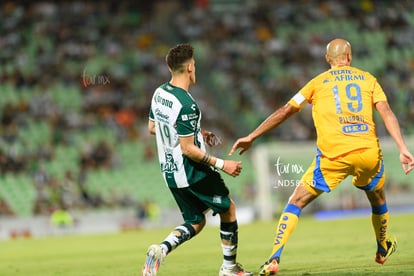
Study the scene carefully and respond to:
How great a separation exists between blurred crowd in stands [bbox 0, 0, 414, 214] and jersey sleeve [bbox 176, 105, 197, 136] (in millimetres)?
18015

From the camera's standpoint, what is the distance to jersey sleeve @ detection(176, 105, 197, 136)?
8773mm

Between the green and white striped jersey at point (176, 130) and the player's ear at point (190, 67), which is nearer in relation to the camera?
the green and white striped jersey at point (176, 130)

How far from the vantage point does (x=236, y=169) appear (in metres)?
8.74

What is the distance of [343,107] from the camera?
9.03 meters

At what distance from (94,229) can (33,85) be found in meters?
6.22

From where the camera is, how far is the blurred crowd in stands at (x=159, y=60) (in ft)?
94.2

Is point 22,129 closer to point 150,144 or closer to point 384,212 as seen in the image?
point 150,144

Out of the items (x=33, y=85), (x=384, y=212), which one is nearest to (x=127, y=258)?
(x=384, y=212)

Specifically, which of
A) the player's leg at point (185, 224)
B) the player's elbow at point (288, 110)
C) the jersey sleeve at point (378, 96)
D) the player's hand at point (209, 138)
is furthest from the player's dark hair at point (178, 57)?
the jersey sleeve at point (378, 96)

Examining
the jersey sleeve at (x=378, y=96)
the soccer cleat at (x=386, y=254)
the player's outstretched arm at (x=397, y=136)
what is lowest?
the soccer cleat at (x=386, y=254)

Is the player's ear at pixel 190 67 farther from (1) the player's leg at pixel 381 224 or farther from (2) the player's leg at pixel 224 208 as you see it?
(1) the player's leg at pixel 381 224

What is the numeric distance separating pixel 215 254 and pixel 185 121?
5685 millimetres

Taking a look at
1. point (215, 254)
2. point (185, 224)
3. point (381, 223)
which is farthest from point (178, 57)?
point (215, 254)

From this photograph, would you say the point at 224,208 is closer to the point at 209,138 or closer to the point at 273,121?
the point at 209,138
